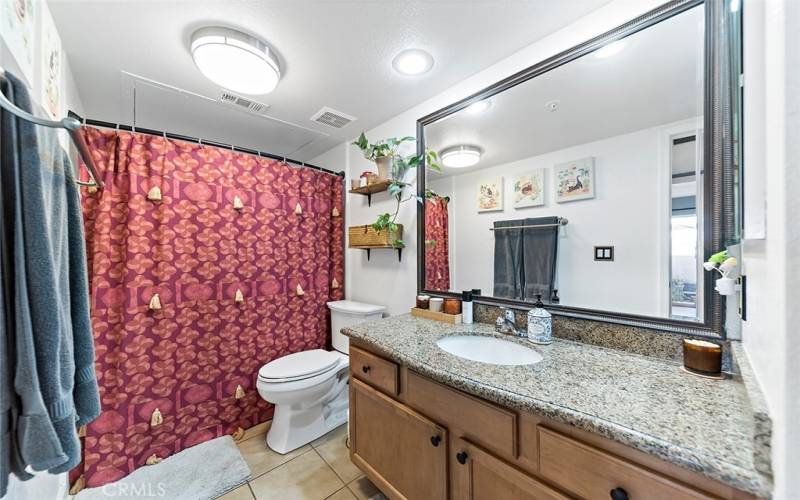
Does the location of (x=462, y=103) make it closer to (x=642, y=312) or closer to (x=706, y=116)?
(x=706, y=116)

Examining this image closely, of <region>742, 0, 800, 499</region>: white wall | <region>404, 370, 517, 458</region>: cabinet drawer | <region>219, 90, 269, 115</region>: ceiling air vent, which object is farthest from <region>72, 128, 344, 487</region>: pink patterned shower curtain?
<region>742, 0, 800, 499</region>: white wall

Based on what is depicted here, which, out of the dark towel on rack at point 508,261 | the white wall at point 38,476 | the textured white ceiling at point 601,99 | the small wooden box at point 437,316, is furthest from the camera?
the small wooden box at point 437,316

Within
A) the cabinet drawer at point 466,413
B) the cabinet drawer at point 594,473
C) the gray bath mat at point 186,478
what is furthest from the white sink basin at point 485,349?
the gray bath mat at point 186,478

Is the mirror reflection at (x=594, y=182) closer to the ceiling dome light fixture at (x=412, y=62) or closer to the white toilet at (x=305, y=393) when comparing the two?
the ceiling dome light fixture at (x=412, y=62)

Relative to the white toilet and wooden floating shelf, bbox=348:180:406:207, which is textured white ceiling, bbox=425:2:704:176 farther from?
the white toilet

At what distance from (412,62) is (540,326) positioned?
143cm

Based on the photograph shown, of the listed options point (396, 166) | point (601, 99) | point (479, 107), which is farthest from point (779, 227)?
point (396, 166)

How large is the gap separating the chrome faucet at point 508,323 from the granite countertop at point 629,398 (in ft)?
0.40

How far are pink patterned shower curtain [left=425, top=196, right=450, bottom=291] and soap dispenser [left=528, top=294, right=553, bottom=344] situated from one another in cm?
56

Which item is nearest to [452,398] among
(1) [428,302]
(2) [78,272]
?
(1) [428,302]

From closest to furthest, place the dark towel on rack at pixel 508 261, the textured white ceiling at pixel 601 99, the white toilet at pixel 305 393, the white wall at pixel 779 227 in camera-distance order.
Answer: the white wall at pixel 779 227
the textured white ceiling at pixel 601 99
the dark towel on rack at pixel 508 261
the white toilet at pixel 305 393

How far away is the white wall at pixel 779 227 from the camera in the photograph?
0.42 m

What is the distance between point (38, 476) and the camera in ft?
3.15

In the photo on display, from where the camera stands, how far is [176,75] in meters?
1.56
